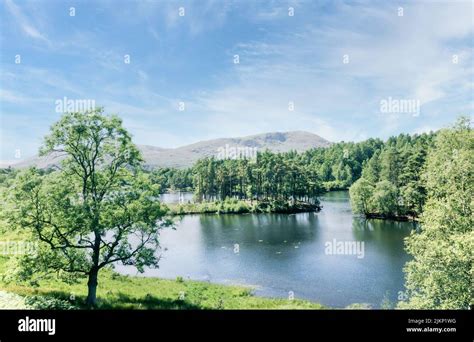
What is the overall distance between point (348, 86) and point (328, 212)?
112 feet

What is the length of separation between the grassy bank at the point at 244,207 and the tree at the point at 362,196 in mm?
8966

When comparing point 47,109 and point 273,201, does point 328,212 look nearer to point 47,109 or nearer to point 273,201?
point 273,201

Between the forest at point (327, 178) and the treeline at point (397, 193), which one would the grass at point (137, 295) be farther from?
the treeline at point (397, 193)

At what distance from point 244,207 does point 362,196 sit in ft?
56.3

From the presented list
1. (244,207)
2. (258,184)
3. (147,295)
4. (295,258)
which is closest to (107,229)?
(147,295)

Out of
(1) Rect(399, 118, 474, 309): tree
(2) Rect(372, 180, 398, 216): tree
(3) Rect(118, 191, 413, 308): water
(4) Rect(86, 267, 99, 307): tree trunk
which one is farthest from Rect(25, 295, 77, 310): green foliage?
(2) Rect(372, 180, 398, 216): tree

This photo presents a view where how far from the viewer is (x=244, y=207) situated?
5219 cm

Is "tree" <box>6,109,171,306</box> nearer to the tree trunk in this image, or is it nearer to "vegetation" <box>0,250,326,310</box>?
the tree trunk

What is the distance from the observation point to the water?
1859 centimetres

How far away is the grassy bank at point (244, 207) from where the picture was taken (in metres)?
51.2

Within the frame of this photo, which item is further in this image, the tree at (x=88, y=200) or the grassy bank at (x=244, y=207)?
the grassy bank at (x=244, y=207)

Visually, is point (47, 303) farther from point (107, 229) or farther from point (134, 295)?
point (134, 295)

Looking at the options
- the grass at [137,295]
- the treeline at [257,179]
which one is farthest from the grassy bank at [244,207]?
the grass at [137,295]
